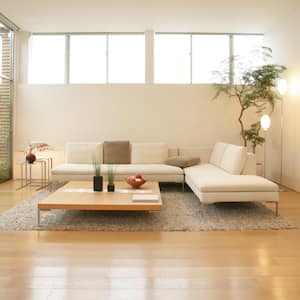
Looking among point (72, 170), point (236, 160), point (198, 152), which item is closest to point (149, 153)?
point (198, 152)

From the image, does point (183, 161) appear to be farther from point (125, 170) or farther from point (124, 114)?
point (124, 114)

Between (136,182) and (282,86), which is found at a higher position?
(282,86)

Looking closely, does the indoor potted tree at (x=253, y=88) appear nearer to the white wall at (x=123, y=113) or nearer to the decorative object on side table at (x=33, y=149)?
the white wall at (x=123, y=113)

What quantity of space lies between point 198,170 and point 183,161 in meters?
0.62

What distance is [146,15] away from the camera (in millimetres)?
5598

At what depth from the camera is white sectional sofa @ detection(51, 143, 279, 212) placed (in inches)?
147

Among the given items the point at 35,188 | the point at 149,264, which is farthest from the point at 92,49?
the point at 149,264

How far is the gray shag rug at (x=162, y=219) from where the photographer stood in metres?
3.29

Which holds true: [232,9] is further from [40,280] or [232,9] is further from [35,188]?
[40,280]

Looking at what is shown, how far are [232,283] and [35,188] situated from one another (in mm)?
4314

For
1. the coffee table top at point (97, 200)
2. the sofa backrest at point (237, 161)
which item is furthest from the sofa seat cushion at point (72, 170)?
the sofa backrest at point (237, 161)

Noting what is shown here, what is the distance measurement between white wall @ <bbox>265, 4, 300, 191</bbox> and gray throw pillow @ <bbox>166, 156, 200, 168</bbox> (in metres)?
1.64

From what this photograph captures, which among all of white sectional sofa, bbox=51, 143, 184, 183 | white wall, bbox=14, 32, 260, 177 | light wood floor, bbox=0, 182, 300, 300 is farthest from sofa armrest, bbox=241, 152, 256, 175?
white wall, bbox=14, 32, 260, 177

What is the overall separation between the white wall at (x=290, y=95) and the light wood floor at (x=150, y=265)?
2560 mm
